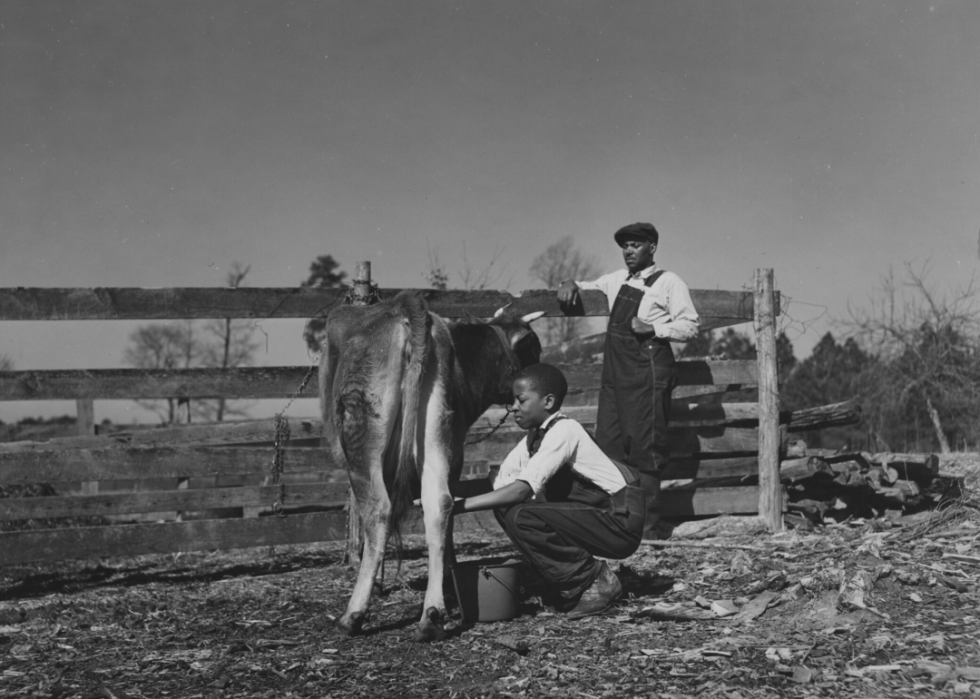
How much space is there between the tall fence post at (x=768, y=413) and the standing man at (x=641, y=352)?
49.2 inches

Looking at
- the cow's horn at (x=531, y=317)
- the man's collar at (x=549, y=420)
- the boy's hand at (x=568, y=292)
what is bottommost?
the man's collar at (x=549, y=420)

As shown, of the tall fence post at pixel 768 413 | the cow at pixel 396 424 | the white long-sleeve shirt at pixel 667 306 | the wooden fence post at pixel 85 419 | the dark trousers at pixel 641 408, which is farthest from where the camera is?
the wooden fence post at pixel 85 419

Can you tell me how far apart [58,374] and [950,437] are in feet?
101

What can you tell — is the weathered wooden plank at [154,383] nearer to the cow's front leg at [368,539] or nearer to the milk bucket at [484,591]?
the cow's front leg at [368,539]

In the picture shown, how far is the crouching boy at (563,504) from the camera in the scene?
500cm

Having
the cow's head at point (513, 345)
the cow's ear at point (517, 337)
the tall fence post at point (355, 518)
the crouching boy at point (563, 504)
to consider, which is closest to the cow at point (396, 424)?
the crouching boy at point (563, 504)

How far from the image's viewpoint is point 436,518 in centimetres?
491

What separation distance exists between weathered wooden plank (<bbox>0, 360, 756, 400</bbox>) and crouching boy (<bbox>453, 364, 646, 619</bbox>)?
7.92 feet

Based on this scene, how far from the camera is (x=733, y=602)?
509 centimetres

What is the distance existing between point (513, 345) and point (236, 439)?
2.53 metres

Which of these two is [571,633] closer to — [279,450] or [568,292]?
[279,450]

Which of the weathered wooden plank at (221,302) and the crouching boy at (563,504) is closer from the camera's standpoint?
the crouching boy at (563,504)

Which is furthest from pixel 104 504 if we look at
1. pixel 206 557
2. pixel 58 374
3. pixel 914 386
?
pixel 914 386

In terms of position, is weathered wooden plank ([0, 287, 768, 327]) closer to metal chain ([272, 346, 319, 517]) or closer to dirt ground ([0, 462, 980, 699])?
metal chain ([272, 346, 319, 517])
